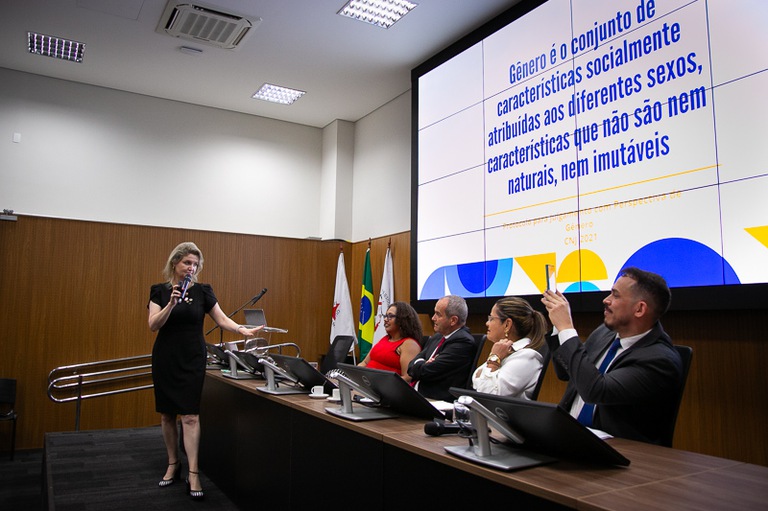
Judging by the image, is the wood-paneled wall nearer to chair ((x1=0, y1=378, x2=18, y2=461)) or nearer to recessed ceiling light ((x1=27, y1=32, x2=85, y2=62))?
chair ((x1=0, y1=378, x2=18, y2=461))

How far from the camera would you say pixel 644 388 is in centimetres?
184

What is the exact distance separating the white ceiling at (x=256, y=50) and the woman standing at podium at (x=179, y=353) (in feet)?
8.40

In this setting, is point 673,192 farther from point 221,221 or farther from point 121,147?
point 121,147

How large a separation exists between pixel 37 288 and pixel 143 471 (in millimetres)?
2833

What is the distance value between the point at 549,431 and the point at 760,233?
1.93 metres

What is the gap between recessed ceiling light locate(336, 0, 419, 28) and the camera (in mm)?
4758

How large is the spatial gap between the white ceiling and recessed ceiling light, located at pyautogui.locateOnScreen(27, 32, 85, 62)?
8cm

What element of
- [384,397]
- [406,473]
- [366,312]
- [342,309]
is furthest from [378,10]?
[406,473]

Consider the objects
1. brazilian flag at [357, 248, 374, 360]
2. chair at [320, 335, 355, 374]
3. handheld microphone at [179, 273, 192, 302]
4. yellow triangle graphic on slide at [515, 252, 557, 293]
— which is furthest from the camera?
brazilian flag at [357, 248, 374, 360]

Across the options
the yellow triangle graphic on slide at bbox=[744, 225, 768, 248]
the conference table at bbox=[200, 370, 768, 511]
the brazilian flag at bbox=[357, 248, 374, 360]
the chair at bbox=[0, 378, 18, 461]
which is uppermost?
the yellow triangle graphic on slide at bbox=[744, 225, 768, 248]

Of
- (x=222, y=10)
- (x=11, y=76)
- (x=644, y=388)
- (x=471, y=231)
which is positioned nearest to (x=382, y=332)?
(x=471, y=231)

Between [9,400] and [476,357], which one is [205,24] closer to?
[9,400]

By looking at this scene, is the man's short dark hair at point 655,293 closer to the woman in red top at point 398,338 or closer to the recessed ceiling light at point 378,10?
the woman in red top at point 398,338

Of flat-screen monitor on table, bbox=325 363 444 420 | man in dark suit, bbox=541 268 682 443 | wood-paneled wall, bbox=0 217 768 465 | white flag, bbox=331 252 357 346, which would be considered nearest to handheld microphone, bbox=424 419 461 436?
flat-screen monitor on table, bbox=325 363 444 420
